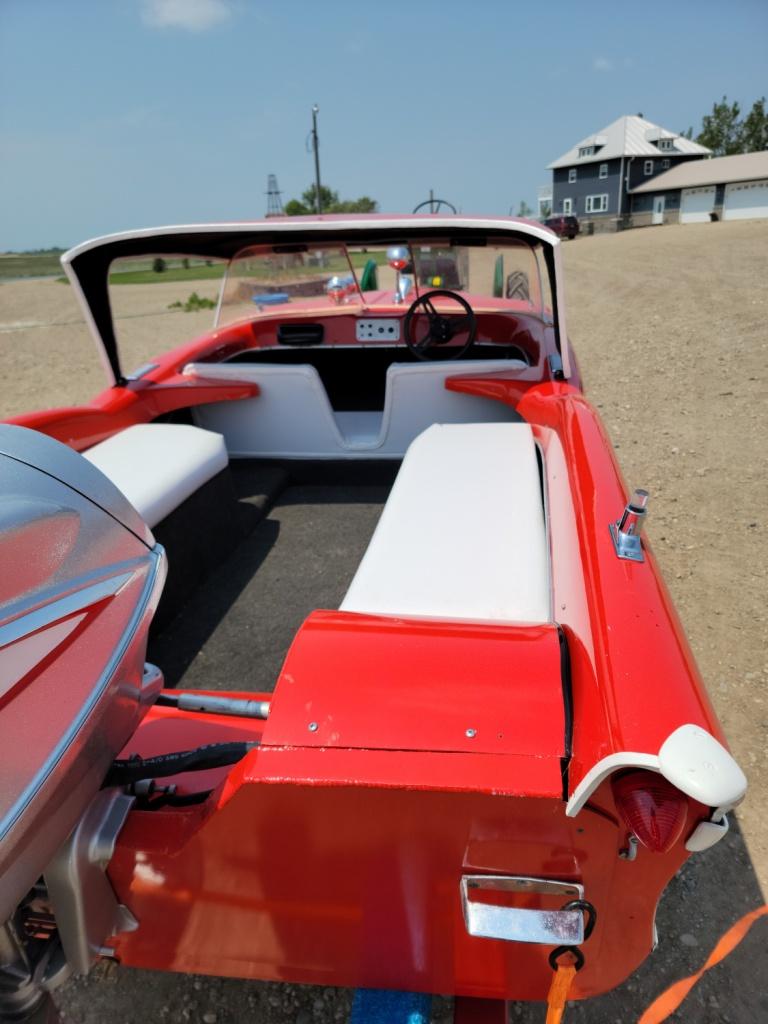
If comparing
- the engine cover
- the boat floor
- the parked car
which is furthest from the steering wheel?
the parked car

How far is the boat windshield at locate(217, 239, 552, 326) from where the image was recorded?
3.12m

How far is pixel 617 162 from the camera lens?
39469mm

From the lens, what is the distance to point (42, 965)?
1053 millimetres

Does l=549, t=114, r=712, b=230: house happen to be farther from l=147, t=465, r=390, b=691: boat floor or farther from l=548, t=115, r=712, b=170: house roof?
l=147, t=465, r=390, b=691: boat floor

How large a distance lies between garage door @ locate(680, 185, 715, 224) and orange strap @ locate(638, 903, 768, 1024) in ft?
133

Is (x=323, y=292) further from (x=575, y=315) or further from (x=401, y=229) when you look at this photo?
(x=575, y=315)

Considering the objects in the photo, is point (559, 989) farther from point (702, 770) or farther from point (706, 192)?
point (706, 192)

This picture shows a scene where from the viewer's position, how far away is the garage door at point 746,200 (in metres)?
32.0

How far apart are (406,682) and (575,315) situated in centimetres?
1093

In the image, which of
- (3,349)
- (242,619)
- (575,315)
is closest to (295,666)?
(242,619)

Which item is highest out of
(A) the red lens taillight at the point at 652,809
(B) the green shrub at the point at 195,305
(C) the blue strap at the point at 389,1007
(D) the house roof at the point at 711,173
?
(D) the house roof at the point at 711,173

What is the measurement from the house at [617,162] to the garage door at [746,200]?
6.28 metres

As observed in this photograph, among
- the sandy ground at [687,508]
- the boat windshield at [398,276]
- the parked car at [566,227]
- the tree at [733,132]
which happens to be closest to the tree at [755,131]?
the tree at [733,132]

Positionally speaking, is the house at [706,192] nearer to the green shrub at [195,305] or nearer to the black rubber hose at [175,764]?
the green shrub at [195,305]
